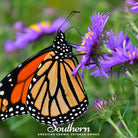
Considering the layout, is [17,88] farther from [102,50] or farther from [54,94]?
[102,50]

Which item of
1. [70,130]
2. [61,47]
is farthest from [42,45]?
[70,130]

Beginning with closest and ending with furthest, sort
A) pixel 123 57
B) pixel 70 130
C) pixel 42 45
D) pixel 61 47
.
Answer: pixel 123 57, pixel 61 47, pixel 70 130, pixel 42 45

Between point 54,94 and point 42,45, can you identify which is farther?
point 42,45

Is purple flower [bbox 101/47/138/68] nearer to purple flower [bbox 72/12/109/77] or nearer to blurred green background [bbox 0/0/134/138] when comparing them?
purple flower [bbox 72/12/109/77]

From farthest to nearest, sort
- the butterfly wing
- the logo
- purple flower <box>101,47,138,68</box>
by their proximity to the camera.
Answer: the logo → the butterfly wing → purple flower <box>101,47,138,68</box>

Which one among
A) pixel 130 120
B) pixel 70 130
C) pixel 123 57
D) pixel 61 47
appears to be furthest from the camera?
pixel 70 130

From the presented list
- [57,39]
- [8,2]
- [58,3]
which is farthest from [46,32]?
[58,3]

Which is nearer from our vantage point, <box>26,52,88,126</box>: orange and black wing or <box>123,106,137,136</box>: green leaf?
<box>123,106,137,136</box>: green leaf

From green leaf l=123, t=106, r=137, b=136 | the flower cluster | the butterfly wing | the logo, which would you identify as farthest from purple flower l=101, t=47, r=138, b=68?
the logo

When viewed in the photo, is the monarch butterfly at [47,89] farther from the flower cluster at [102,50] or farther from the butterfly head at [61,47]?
the flower cluster at [102,50]
